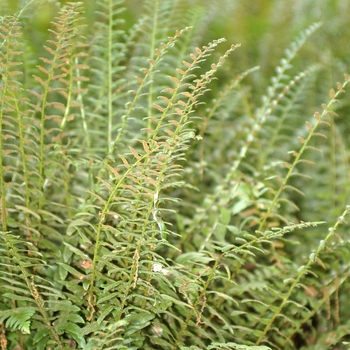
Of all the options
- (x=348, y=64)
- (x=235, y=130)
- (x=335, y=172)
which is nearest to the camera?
(x=335, y=172)

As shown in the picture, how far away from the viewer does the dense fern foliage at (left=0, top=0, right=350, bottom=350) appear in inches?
28.6

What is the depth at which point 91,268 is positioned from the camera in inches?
29.8

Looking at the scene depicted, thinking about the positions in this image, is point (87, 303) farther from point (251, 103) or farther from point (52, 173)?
point (251, 103)

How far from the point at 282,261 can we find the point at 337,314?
0.15 metres

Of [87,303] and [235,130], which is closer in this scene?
[87,303]

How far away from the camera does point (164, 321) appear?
87 cm

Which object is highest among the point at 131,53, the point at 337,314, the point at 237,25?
the point at 237,25

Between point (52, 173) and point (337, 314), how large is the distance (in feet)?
2.09

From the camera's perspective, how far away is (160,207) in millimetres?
1074

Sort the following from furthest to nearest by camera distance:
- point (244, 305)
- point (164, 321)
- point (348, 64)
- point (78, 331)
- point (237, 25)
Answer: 1. point (237, 25)
2. point (348, 64)
3. point (244, 305)
4. point (164, 321)
5. point (78, 331)

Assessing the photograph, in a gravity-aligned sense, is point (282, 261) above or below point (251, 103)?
below

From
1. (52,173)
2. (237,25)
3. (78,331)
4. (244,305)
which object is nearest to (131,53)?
(237,25)

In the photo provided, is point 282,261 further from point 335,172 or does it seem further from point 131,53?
point 131,53

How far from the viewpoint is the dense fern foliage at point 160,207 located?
0.73m
